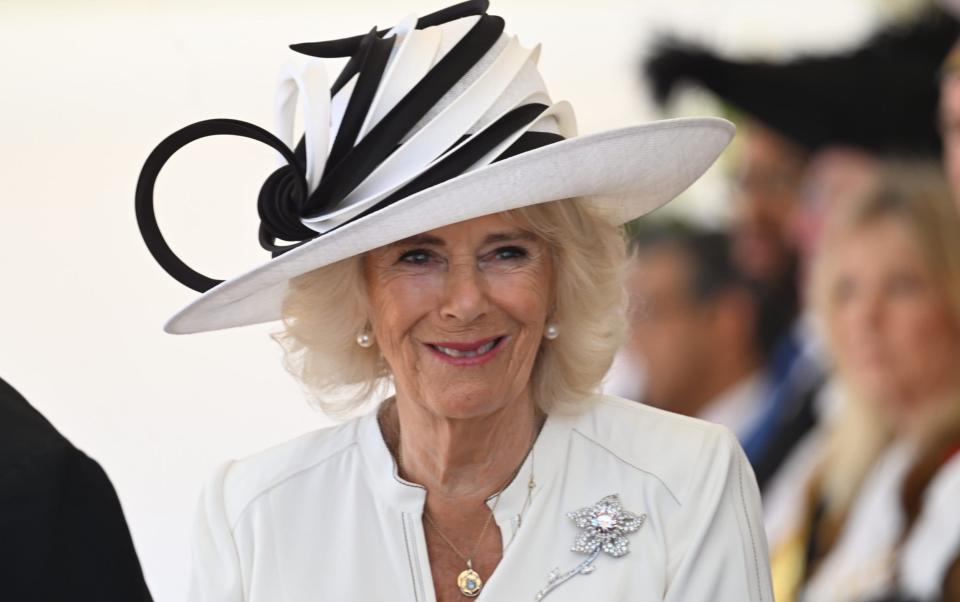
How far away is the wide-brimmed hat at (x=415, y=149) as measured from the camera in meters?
2.69

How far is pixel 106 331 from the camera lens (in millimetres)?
4891

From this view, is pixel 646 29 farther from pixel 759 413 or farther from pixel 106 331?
pixel 106 331

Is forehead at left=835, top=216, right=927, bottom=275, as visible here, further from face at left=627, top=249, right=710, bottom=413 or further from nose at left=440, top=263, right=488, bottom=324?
nose at left=440, top=263, right=488, bottom=324

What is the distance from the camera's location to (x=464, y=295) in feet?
9.16

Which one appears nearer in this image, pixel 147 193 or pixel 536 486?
pixel 147 193

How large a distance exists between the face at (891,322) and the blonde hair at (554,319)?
1.79 meters

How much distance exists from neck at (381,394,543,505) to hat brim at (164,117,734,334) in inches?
16.0

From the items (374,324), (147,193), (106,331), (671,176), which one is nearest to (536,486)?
(374,324)

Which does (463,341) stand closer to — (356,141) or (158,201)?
(356,141)

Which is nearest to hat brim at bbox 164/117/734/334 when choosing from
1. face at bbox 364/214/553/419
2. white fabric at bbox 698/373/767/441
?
face at bbox 364/214/553/419

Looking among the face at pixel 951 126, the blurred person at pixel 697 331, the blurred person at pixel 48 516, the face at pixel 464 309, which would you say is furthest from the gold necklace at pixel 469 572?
the face at pixel 951 126

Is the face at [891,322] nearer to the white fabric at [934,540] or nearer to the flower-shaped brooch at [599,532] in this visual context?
the white fabric at [934,540]

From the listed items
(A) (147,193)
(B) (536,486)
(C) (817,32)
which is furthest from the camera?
(C) (817,32)

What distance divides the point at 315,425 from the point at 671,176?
2.25 m
